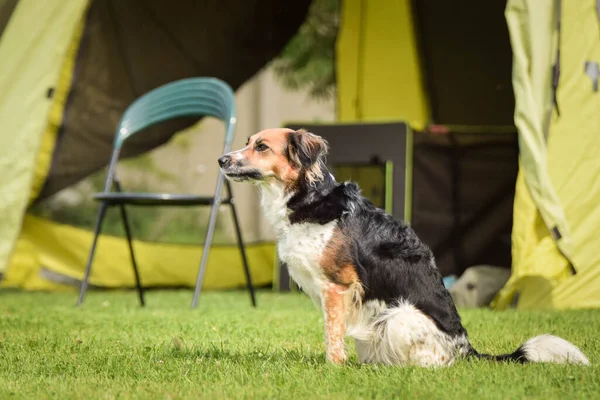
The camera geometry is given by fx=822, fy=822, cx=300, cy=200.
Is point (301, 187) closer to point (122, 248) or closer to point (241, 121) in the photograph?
point (122, 248)

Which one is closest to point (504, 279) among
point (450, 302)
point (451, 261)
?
point (451, 261)

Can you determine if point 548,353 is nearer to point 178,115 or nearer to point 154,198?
point 154,198

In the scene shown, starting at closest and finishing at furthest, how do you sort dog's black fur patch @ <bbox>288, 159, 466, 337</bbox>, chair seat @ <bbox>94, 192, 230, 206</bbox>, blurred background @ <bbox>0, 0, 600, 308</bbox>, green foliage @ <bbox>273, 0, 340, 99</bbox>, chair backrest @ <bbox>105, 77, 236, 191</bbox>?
dog's black fur patch @ <bbox>288, 159, 466, 337</bbox> → chair seat @ <bbox>94, 192, 230, 206</bbox> → blurred background @ <bbox>0, 0, 600, 308</bbox> → chair backrest @ <bbox>105, 77, 236, 191</bbox> → green foliage @ <bbox>273, 0, 340, 99</bbox>

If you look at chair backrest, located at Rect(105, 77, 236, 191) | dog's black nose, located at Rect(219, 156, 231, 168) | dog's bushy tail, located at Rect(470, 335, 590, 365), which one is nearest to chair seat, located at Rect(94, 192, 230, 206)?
chair backrest, located at Rect(105, 77, 236, 191)

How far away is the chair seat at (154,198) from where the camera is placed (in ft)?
13.5

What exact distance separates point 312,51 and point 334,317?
226 inches

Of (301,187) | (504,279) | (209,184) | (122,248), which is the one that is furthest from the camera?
(209,184)

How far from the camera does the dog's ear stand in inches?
109

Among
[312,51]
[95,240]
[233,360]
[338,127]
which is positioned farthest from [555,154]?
[312,51]

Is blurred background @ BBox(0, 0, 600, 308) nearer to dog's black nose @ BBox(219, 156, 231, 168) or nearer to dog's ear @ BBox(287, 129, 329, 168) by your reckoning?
dog's ear @ BBox(287, 129, 329, 168)

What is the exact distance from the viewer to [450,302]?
2.73m

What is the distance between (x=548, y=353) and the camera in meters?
2.59

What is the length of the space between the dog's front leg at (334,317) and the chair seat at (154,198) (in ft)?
5.34

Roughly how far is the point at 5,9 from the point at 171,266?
7.35 feet
